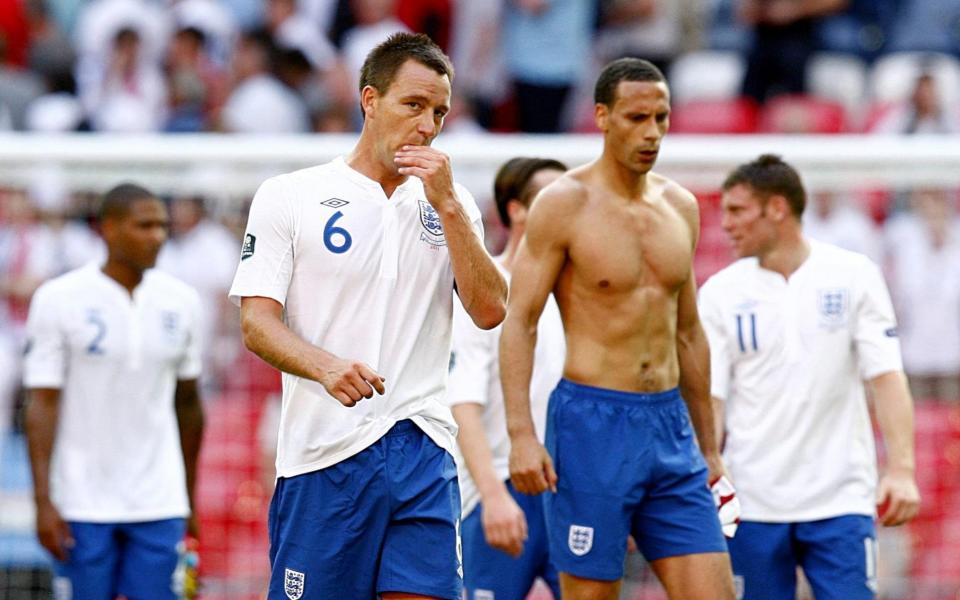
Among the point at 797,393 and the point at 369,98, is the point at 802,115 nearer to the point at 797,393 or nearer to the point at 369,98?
the point at 797,393

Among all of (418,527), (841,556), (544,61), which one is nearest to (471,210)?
(418,527)

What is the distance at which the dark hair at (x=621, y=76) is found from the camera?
6859mm

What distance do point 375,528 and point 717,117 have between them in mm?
9537

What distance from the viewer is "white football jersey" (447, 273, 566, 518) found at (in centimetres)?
791

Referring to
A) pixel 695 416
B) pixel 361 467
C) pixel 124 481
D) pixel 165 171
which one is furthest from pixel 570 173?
pixel 165 171

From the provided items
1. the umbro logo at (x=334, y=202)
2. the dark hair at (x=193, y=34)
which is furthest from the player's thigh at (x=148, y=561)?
the dark hair at (x=193, y=34)

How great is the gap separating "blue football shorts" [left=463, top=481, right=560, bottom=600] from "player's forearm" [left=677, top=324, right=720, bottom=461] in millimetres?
1095

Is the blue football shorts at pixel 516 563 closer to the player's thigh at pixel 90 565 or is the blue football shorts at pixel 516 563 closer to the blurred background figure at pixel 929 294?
the player's thigh at pixel 90 565

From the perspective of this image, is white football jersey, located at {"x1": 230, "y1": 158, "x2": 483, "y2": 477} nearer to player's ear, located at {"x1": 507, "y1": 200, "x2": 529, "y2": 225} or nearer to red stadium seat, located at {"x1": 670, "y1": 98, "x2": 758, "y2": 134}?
player's ear, located at {"x1": 507, "y1": 200, "x2": 529, "y2": 225}

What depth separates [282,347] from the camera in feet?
17.6

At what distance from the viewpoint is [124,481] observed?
841 cm

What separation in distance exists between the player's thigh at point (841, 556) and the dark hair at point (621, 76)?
2.19 metres

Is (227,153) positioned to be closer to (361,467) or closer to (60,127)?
(60,127)

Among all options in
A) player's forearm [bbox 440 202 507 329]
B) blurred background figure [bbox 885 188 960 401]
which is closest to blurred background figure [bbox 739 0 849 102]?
blurred background figure [bbox 885 188 960 401]
